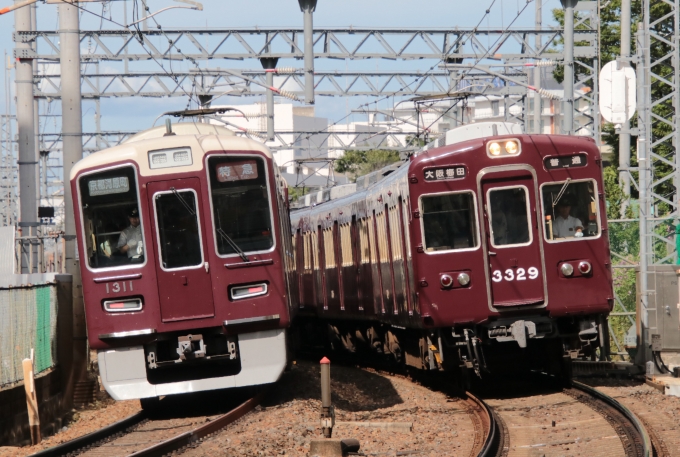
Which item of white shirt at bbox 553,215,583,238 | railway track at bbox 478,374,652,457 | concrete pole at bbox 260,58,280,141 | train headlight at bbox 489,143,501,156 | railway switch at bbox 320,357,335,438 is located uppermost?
concrete pole at bbox 260,58,280,141

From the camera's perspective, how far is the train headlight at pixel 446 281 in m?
13.2

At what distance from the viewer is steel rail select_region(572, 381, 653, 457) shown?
9230mm

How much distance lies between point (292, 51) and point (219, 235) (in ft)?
46.4

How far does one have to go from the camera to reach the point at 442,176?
13.3 meters

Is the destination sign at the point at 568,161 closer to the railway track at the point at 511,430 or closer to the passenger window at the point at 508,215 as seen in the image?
the passenger window at the point at 508,215

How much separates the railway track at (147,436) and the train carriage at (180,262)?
369mm

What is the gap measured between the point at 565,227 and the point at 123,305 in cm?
497

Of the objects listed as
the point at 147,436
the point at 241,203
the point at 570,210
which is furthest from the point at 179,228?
the point at 570,210

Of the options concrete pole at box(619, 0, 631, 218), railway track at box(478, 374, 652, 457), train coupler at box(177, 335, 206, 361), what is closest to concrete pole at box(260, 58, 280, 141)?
concrete pole at box(619, 0, 631, 218)

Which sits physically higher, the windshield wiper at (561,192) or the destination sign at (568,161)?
the destination sign at (568,161)

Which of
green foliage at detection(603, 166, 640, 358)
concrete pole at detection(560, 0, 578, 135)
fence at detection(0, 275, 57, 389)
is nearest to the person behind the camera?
fence at detection(0, 275, 57, 389)

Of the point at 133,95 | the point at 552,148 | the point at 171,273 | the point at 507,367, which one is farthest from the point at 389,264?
the point at 133,95

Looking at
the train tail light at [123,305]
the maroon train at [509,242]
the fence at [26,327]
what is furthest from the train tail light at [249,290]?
the fence at [26,327]

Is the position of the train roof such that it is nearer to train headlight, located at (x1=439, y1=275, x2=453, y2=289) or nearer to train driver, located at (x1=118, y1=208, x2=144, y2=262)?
train driver, located at (x1=118, y1=208, x2=144, y2=262)
